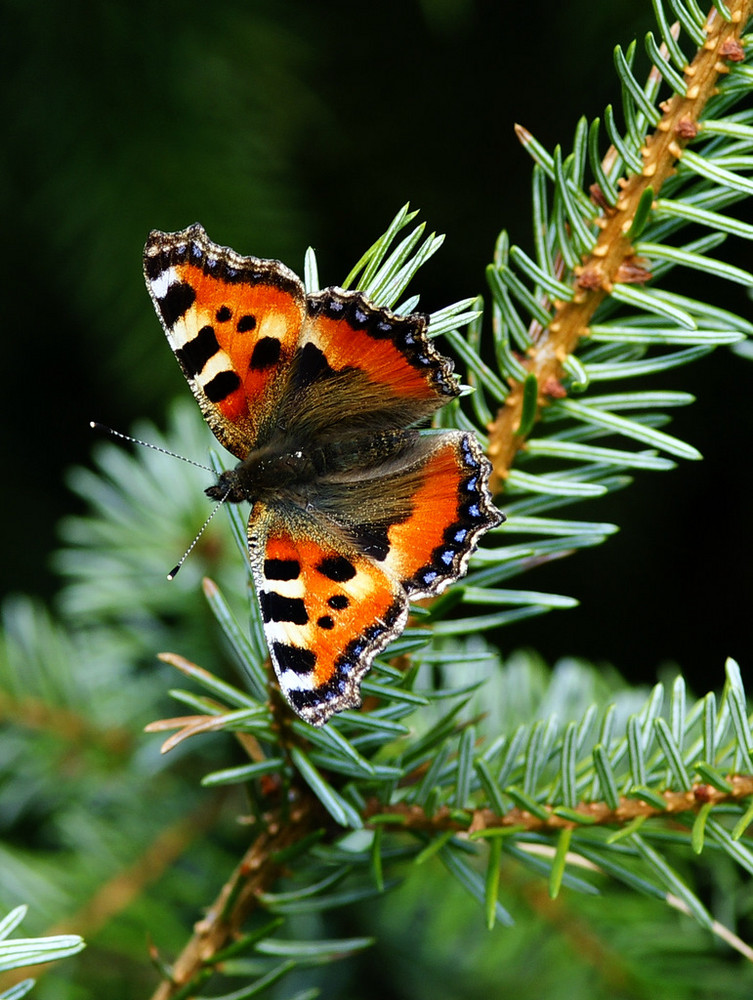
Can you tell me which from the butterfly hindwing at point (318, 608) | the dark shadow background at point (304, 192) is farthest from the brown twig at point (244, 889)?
the dark shadow background at point (304, 192)

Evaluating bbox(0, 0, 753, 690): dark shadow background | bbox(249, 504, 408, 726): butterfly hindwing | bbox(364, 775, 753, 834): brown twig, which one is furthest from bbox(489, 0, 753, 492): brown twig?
bbox(0, 0, 753, 690): dark shadow background

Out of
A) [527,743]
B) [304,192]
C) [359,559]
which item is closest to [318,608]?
[359,559]

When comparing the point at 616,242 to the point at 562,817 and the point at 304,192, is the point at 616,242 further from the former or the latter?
the point at 304,192

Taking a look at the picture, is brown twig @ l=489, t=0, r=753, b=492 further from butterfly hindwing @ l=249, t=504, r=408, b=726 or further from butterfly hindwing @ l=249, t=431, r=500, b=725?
butterfly hindwing @ l=249, t=504, r=408, b=726

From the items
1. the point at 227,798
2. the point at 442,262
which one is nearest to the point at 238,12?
the point at 442,262

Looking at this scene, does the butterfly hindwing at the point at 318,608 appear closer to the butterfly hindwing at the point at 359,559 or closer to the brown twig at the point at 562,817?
the butterfly hindwing at the point at 359,559
